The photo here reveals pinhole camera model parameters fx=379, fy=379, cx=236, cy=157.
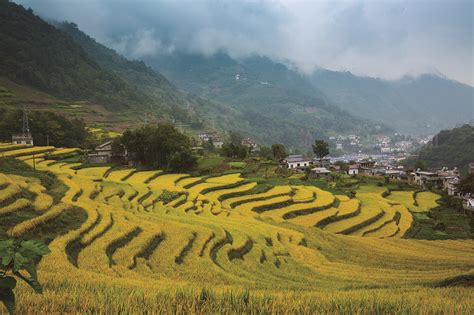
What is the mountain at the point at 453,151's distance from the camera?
82812 mm

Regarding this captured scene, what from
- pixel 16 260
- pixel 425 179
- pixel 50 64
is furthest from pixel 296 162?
pixel 16 260

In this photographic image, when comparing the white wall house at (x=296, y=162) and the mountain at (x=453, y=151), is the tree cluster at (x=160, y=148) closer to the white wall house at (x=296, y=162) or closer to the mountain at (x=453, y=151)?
the white wall house at (x=296, y=162)

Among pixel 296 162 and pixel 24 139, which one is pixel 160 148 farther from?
pixel 296 162

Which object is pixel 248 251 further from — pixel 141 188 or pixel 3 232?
pixel 141 188

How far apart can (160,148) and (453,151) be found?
7462 cm

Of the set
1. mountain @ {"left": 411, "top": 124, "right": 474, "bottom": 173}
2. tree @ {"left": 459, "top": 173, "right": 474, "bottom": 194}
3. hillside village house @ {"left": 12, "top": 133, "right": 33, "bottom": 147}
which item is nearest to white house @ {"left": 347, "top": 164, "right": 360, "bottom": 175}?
mountain @ {"left": 411, "top": 124, "right": 474, "bottom": 173}

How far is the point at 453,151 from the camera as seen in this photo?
8881 cm

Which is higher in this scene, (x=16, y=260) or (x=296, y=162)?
(x=16, y=260)

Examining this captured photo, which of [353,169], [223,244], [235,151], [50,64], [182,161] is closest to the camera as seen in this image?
[223,244]

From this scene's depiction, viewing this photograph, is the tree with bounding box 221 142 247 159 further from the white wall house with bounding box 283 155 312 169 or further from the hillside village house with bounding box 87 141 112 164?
the hillside village house with bounding box 87 141 112 164

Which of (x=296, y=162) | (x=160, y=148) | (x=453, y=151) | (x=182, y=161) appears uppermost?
(x=453, y=151)

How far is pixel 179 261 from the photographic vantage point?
45.0 feet

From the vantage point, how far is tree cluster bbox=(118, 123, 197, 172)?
42.0m

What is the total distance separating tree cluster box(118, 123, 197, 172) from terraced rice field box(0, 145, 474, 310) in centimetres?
1048
